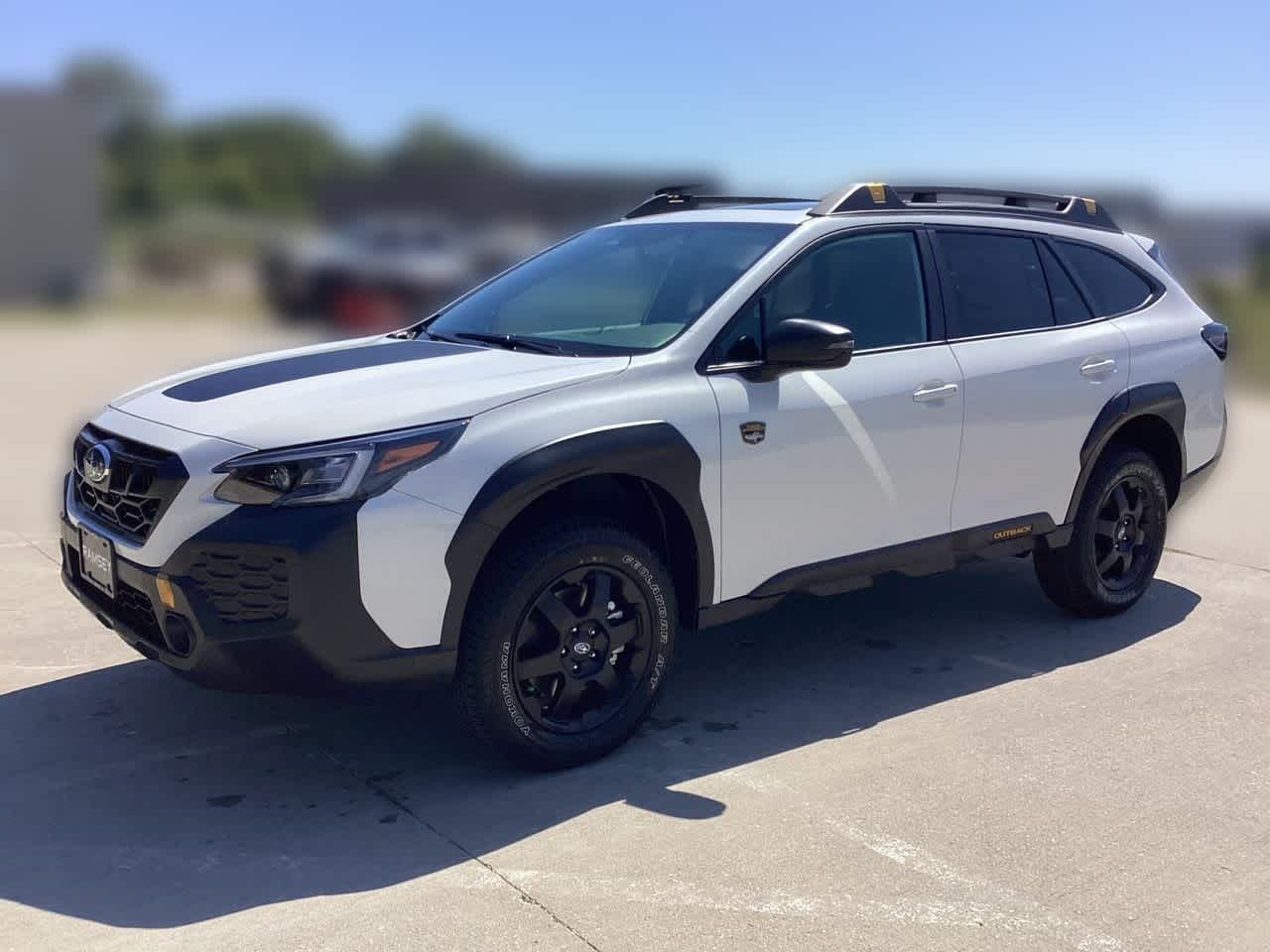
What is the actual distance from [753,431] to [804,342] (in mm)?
333

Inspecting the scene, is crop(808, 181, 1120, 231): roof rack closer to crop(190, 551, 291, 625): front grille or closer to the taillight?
the taillight

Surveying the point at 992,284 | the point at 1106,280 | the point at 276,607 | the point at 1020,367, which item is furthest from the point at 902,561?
the point at 276,607

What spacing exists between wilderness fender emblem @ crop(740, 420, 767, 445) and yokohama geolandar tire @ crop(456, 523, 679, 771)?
1.59ft

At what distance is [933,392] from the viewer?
5.04 m

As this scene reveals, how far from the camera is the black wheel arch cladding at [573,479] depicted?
13.0 ft

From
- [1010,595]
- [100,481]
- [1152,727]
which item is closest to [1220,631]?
[1010,595]

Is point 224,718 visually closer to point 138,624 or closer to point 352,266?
point 138,624

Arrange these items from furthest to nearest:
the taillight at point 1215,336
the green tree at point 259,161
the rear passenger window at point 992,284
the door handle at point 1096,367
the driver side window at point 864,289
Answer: the green tree at point 259,161, the taillight at point 1215,336, the door handle at point 1096,367, the rear passenger window at point 992,284, the driver side window at point 864,289

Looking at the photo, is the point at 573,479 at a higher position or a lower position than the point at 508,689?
higher

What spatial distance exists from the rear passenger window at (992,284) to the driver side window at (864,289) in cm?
18

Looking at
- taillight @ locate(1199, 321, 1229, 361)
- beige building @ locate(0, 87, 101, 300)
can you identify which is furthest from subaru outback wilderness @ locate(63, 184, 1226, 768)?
beige building @ locate(0, 87, 101, 300)

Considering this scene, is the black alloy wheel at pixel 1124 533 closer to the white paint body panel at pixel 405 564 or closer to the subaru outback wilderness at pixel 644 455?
the subaru outback wilderness at pixel 644 455

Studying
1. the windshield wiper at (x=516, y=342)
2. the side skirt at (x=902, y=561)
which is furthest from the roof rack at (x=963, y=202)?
the side skirt at (x=902, y=561)

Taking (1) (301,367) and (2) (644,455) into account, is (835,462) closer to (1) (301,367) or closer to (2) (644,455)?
(2) (644,455)
